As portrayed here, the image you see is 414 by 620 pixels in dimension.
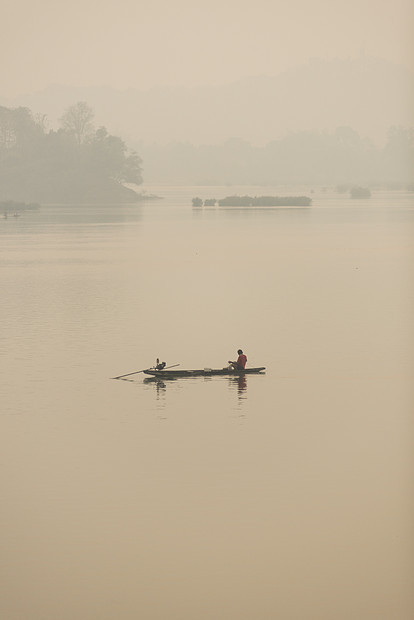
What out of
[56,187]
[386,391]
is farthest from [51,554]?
[56,187]

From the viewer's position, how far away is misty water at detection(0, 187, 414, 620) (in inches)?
722

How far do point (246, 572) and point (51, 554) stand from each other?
11.0 feet

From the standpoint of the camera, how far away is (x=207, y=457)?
2461 cm

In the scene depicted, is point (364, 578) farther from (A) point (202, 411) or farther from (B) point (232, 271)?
(B) point (232, 271)

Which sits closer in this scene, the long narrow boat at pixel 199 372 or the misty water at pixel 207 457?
the misty water at pixel 207 457

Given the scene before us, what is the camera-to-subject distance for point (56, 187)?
177 metres

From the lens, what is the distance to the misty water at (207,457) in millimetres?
18344

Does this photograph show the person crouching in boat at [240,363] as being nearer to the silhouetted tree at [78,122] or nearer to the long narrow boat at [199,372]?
the long narrow boat at [199,372]

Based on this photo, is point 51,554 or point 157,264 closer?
point 51,554

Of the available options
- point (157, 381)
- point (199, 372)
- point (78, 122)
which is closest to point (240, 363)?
point (199, 372)

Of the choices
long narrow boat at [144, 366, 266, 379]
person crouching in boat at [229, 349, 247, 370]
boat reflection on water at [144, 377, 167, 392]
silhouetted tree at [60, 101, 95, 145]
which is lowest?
boat reflection on water at [144, 377, 167, 392]

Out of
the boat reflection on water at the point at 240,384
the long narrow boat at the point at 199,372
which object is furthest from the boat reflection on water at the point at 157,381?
the boat reflection on water at the point at 240,384

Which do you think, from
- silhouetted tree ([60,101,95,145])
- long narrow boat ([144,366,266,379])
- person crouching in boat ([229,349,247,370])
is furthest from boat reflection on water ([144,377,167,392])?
silhouetted tree ([60,101,95,145])

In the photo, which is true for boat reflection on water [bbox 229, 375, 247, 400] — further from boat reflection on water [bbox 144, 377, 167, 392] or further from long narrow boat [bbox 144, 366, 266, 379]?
boat reflection on water [bbox 144, 377, 167, 392]
